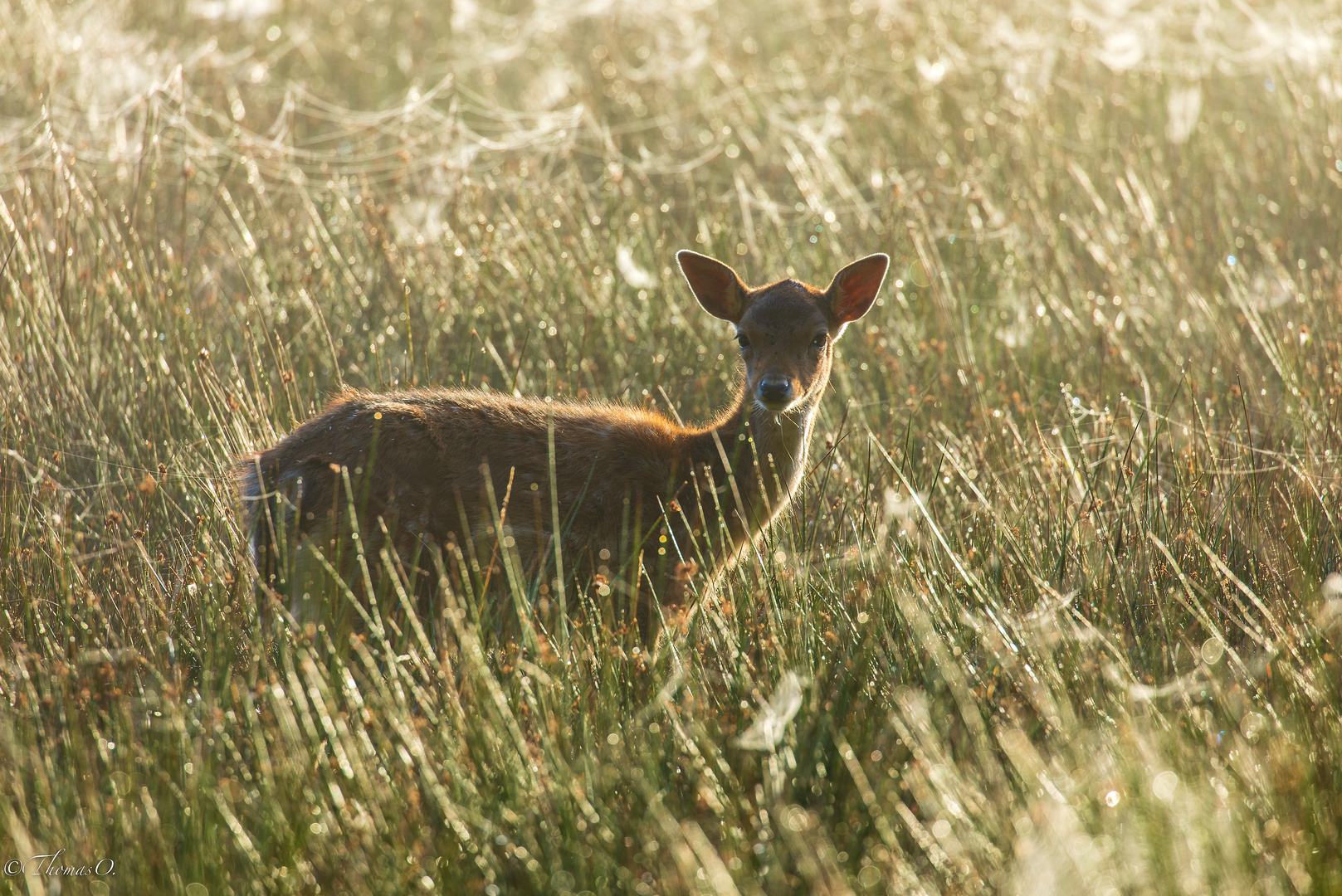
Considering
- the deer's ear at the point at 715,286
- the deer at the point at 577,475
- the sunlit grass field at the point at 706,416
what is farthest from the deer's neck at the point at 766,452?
the deer's ear at the point at 715,286

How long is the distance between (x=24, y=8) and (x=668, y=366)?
6275mm

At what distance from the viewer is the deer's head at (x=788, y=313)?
4266mm

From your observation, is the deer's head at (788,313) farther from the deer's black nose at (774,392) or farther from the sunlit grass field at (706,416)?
the sunlit grass field at (706,416)

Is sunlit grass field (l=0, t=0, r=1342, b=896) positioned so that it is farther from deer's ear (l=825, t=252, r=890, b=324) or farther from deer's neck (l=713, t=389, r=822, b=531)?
deer's ear (l=825, t=252, r=890, b=324)

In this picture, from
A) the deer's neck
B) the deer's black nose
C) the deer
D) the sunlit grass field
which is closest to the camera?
the sunlit grass field

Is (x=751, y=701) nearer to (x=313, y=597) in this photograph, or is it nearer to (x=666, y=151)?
(x=313, y=597)

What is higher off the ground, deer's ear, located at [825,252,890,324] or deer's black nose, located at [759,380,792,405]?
deer's ear, located at [825,252,890,324]

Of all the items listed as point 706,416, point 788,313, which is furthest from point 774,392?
point 706,416

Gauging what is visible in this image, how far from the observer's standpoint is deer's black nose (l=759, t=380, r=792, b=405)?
397cm

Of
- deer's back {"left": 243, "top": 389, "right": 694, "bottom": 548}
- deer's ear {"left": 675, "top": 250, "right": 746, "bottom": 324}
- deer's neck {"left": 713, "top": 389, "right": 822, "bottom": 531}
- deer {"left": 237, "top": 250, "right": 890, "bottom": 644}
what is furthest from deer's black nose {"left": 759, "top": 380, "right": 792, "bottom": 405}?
deer's ear {"left": 675, "top": 250, "right": 746, "bottom": 324}

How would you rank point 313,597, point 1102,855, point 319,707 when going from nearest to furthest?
point 1102,855 → point 319,707 → point 313,597

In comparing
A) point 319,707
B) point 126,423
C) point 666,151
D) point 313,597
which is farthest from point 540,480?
point 666,151

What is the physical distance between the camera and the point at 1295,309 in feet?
18.8

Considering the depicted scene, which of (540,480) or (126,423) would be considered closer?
(540,480)
